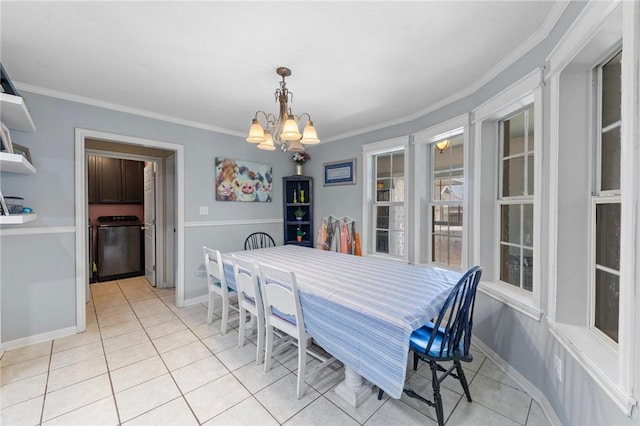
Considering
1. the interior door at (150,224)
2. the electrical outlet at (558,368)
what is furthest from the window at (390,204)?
the interior door at (150,224)

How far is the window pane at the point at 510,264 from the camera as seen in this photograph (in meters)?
2.11

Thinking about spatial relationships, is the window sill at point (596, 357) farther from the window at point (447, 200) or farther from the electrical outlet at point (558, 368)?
the window at point (447, 200)

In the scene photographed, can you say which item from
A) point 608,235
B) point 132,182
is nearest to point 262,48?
point 608,235

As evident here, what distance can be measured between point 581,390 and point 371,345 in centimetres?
101

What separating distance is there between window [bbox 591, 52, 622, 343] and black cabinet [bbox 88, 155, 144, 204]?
6.13 m

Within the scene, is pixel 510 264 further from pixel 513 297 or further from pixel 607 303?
pixel 607 303

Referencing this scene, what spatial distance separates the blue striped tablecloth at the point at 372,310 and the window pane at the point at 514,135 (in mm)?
1150

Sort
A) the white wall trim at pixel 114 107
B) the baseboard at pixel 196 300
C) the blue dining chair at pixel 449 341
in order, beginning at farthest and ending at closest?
the baseboard at pixel 196 300 → the white wall trim at pixel 114 107 → the blue dining chair at pixel 449 341

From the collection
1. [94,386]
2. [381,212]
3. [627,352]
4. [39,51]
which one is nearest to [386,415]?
[627,352]

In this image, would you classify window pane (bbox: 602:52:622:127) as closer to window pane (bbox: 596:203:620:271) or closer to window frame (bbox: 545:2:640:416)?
window frame (bbox: 545:2:640:416)

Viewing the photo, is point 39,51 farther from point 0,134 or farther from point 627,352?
point 627,352

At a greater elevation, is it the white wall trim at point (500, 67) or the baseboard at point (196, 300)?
the white wall trim at point (500, 67)

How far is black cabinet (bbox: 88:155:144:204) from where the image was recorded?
4.53 meters

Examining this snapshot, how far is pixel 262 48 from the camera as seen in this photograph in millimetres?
1842
